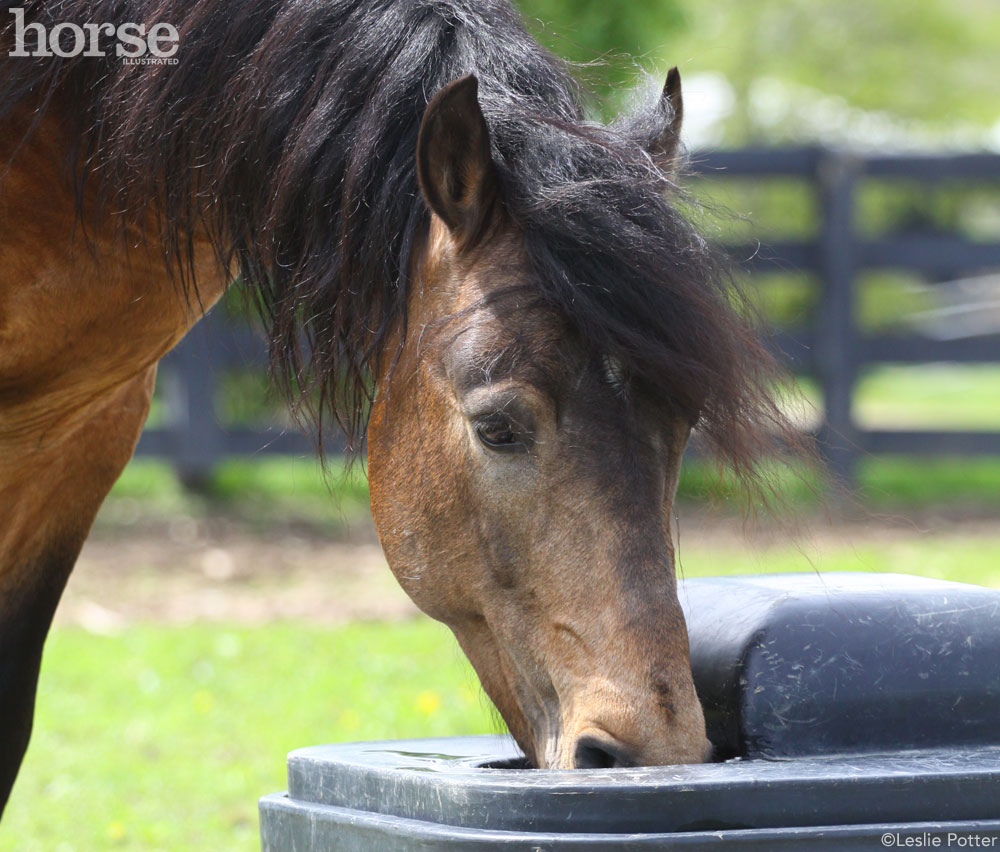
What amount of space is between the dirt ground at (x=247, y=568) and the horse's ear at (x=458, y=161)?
14.2 ft

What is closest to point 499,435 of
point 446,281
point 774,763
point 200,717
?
point 446,281

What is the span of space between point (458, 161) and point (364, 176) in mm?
165

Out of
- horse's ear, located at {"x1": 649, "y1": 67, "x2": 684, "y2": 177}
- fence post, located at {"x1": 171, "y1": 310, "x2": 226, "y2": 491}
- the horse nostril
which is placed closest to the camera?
the horse nostril

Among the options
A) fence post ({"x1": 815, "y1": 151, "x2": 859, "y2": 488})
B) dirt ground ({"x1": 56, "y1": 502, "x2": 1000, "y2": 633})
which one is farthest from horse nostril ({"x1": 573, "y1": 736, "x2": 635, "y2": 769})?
fence post ({"x1": 815, "y1": 151, "x2": 859, "y2": 488})

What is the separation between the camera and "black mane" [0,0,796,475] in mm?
1777

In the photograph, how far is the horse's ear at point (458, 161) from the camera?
5.91 ft

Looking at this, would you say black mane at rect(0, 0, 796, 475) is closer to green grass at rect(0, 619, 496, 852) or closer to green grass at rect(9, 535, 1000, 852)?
green grass at rect(9, 535, 1000, 852)

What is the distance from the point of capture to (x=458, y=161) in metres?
1.88

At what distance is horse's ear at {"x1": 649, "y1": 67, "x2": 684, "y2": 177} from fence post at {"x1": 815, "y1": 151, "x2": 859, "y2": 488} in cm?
703

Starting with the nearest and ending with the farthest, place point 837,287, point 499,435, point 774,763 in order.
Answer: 1. point 774,763
2. point 499,435
3. point 837,287

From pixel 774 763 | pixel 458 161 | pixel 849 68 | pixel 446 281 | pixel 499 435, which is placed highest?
pixel 849 68

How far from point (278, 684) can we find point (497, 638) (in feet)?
11.3

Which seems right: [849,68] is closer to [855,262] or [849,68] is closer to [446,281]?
[855,262]

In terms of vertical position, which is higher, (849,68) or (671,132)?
(849,68)
